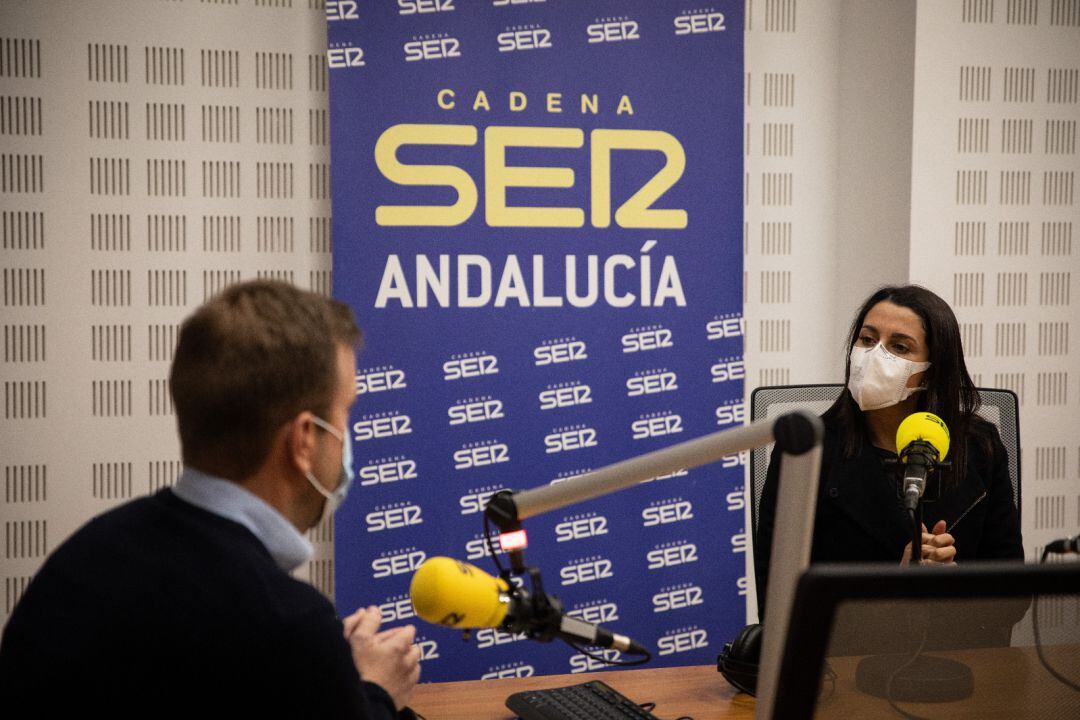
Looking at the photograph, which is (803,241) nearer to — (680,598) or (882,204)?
(882,204)

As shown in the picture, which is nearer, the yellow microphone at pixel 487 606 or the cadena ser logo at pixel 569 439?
the yellow microphone at pixel 487 606

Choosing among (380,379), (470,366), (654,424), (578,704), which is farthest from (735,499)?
(578,704)

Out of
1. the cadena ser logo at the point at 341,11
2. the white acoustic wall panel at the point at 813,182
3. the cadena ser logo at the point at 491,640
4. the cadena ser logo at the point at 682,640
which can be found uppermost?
the cadena ser logo at the point at 341,11

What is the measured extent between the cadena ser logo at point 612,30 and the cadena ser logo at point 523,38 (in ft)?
0.50

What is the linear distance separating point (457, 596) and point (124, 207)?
260 centimetres

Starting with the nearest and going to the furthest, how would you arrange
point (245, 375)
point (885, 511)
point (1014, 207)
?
point (245, 375)
point (885, 511)
point (1014, 207)

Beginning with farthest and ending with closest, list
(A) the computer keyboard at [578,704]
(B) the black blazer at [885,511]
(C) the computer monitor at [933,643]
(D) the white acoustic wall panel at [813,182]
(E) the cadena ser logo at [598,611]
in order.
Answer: (D) the white acoustic wall panel at [813,182] < (E) the cadena ser logo at [598,611] < (B) the black blazer at [885,511] < (A) the computer keyboard at [578,704] < (C) the computer monitor at [933,643]

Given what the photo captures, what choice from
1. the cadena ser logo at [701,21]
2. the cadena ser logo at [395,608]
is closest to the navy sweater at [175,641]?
the cadena ser logo at [395,608]

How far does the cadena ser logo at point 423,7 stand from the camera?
3.13 meters

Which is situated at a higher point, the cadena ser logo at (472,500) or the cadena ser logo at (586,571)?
the cadena ser logo at (472,500)

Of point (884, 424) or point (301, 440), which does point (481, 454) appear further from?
point (301, 440)

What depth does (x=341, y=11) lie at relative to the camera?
10.2 ft

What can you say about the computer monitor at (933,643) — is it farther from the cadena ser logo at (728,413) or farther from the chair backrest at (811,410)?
the cadena ser logo at (728,413)

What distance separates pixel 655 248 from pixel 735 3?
2.98 feet
